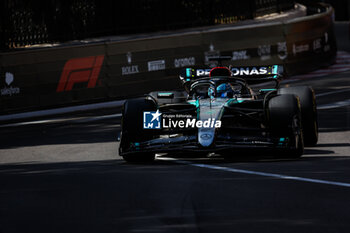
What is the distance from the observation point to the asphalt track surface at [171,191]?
710 cm

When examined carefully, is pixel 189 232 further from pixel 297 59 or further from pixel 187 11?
pixel 187 11

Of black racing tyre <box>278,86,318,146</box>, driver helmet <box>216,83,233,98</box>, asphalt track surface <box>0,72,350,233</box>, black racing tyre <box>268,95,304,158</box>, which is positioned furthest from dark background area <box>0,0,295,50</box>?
black racing tyre <box>268,95,304,158</box>

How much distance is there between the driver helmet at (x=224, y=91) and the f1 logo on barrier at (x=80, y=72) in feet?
24.6

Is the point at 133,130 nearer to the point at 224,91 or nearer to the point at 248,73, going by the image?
the point at 224,91

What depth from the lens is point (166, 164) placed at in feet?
34.9

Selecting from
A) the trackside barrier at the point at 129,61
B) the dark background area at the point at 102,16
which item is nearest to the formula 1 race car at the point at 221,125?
the trackside barrier at the point at 129,61

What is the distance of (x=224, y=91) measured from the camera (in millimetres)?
12211

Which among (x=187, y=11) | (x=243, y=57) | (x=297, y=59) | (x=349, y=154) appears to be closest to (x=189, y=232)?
(x=349, y=154)

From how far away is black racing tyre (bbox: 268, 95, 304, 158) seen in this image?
10.4 m

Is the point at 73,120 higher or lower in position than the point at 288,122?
lower

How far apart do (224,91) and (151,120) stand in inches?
68.7

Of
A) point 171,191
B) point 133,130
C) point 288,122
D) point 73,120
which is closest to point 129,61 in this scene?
point 73,120

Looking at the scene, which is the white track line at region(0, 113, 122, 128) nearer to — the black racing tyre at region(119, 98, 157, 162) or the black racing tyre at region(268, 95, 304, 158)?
the black racing tyre at region(119, 98, 157, 162)

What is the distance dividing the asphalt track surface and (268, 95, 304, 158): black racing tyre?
260 mm
